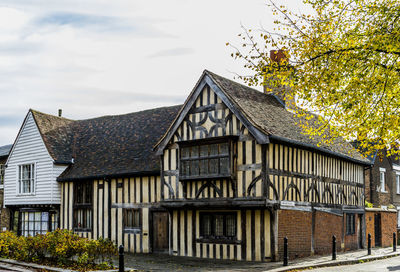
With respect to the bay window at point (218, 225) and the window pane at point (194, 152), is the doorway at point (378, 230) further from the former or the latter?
the window pane at point (194, 152)

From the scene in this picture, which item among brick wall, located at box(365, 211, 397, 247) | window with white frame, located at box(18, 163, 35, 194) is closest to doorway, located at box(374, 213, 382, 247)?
brick wall, located at box(365, 211, 397, 247)

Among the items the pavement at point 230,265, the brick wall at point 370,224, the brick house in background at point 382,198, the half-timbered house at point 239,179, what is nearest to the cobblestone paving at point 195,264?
the pavement at point 230,265

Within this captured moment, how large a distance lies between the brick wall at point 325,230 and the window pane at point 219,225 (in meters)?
4.50

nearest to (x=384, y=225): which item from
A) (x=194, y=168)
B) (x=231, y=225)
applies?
(x=231, y=225)

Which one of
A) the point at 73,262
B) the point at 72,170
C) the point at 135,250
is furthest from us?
the point at 72,170

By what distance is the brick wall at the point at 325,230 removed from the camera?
22380 millimetres

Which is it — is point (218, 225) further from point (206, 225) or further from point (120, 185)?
point (120, 185)

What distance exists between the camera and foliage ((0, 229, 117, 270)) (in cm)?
1614

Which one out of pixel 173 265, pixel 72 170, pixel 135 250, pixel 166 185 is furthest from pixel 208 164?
pixel 72 170

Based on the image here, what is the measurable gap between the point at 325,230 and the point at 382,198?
49.7 feet

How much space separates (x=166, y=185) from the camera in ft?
71.5

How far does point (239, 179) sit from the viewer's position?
64.0 ft

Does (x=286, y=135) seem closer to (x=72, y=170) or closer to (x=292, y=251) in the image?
(x=292, y=251)

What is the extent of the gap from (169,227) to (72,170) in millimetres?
7660
